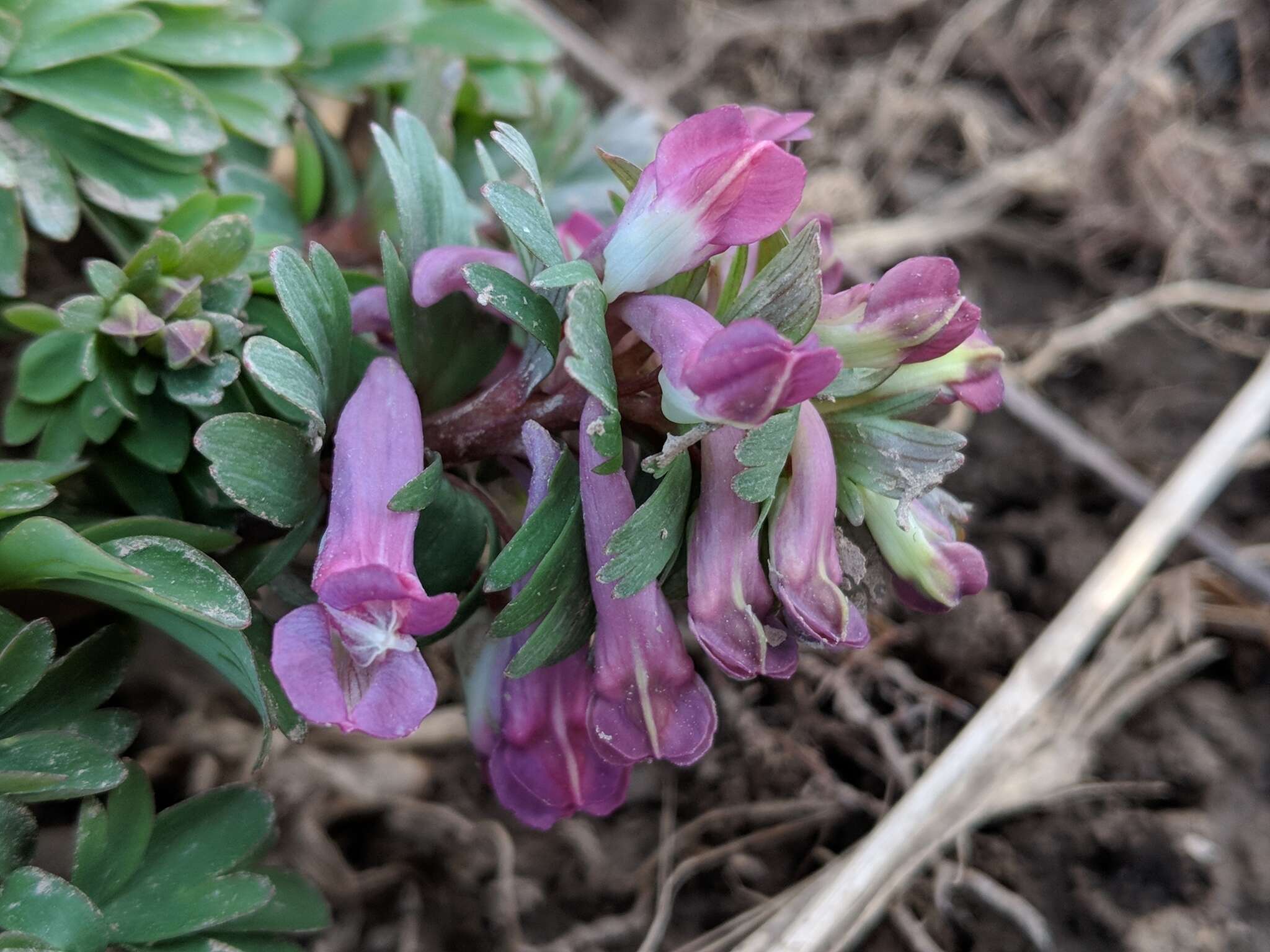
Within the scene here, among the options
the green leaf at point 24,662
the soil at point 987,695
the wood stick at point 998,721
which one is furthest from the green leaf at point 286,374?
the wood stick at point 998,721

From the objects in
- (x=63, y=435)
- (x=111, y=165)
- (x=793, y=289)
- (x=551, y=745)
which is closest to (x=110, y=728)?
(x=63, y=435)

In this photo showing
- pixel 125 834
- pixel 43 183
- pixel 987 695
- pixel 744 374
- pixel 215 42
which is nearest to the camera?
pixel 744 374

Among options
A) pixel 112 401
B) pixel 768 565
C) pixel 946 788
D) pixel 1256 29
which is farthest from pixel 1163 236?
pixel 112 401

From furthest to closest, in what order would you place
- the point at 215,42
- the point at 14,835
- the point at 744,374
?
the point at 215,42 → the point at 14,835 → the point at 744,374

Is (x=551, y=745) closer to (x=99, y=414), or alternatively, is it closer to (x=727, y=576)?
(x=727, y=576)

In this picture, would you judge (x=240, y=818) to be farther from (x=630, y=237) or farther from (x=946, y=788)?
(x=946, y=788)
